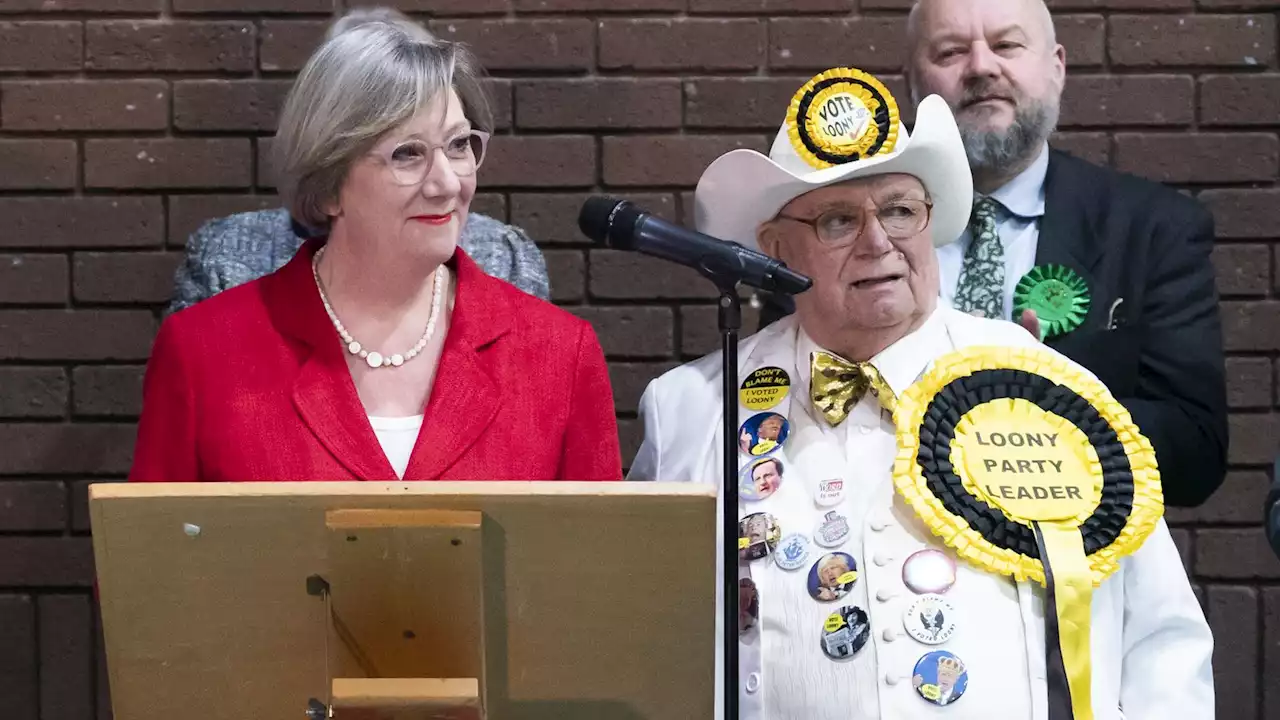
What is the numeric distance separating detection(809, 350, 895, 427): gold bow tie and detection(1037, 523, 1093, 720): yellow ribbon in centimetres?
35

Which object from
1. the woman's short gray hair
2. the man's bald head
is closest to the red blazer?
the woman's short gray hair

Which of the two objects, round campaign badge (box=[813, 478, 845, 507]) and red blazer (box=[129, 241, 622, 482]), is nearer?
red blazer (box=[129, 241, 622, 482])

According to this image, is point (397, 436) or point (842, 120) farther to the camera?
point (842, 120)

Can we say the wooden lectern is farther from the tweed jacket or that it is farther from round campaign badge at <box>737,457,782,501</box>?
the tweed jacket

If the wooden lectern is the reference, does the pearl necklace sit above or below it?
above

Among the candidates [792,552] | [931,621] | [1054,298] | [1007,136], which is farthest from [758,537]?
[1007,136]

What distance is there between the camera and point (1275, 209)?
3295 mm

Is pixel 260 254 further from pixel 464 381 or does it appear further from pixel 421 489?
pixel 421 489

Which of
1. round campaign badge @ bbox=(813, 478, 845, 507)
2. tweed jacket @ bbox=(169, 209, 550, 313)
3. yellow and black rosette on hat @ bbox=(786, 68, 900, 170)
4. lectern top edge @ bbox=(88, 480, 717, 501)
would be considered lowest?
round campaign badge @ bbox=(813, 478, 845, 507)

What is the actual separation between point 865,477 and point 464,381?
2.00 feet

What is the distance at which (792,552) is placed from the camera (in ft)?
7.14

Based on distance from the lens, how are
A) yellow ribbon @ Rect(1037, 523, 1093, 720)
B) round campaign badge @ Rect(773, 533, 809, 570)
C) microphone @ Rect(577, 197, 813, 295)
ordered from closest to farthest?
microphone @ Rect(577, 197, 813, 295)
yellow ribbon @ Rect(1037, 523, 1093, 720)
round campaign badge @ Rect(773, 533, 809, 570)

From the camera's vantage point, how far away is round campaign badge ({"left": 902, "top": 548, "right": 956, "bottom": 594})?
6.92 ft

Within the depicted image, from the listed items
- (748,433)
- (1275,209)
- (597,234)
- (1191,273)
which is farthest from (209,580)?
(1275,209)
